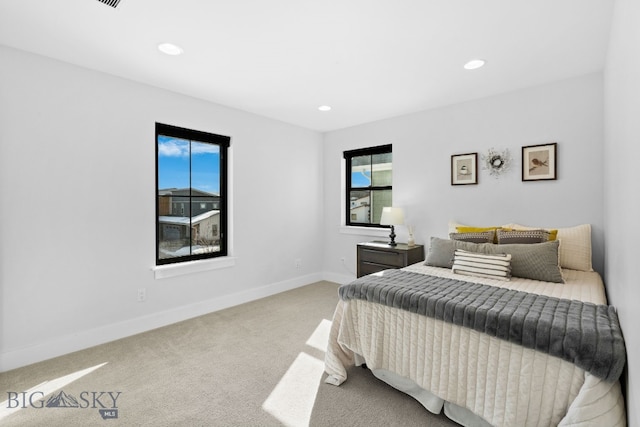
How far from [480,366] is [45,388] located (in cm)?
272

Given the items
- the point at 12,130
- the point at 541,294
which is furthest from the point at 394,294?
the point at 12,130

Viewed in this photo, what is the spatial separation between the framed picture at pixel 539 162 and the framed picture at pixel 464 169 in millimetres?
460

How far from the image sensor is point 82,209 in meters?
2.64

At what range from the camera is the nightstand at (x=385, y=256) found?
11.7 ft

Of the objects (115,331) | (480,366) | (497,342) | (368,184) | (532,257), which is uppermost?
(368,184)

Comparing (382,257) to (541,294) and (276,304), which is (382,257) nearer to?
(276,304)

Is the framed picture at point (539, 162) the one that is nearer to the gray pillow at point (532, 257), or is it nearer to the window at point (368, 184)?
the gray pillow at point (532, 257)

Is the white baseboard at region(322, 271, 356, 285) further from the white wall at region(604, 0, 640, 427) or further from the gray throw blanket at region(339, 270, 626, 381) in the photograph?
the white wall at region(604, 0, 640, 427)

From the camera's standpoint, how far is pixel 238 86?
10.1ft

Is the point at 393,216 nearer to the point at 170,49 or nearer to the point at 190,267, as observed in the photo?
the point at 190,267

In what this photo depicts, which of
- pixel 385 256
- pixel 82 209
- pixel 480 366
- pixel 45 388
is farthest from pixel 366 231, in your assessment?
pixel 45 388

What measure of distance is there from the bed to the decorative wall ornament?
0.90 meters

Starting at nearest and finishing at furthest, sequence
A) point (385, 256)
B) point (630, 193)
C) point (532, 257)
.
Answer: point (630, 193) < point (532, 257) < point (385, 256)

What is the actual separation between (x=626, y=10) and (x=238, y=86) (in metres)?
2.76
